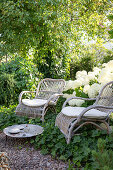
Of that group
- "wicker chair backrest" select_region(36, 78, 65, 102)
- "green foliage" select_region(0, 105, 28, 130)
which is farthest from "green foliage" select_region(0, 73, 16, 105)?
"green foliage" select_region(0, 105, 28, 130)

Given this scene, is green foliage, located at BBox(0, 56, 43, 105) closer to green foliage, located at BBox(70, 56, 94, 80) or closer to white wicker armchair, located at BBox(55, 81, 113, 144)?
white wicker armchair, located at BBox(55, 81, 113, 144)

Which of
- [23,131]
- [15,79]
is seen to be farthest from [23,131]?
[15,79]

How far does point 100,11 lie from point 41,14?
10.1 ft

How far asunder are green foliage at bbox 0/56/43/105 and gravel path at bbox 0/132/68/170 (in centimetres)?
206

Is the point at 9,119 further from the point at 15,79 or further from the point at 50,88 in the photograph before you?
the point at 15,79

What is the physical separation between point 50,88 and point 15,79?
3.05ft

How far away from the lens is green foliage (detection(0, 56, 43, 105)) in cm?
503

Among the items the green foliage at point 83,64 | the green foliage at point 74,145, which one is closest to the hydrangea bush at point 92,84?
the green foliage at point 74,145

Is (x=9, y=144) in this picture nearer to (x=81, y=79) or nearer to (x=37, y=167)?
(x=37, y=167)

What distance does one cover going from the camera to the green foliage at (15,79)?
5027 millimetres

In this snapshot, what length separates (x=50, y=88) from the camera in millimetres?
4914

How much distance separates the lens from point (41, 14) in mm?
6141

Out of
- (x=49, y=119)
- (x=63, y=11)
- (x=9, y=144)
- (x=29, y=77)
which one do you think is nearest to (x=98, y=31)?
(x=63, y=11)

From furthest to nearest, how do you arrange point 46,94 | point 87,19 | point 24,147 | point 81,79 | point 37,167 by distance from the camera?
point 87,19
point 46,94
point 81,79
point 24,147
point 37,167
